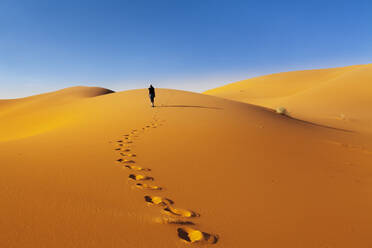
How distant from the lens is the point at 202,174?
352 centimetres

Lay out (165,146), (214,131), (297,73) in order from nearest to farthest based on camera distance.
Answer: (165,146) → (214,131) → (297,73)

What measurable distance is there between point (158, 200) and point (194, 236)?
770mm

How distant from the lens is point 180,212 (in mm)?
2359

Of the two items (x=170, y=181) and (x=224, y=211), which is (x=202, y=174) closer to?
(x=170, y=181)

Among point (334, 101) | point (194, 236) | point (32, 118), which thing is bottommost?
point (32, 118)

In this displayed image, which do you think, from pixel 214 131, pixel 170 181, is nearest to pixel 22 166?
pixel 170 181

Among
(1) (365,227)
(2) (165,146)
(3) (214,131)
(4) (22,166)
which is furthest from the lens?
(3) (214,131)

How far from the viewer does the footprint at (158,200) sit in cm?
252

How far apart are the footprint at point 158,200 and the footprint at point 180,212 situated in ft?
0.34

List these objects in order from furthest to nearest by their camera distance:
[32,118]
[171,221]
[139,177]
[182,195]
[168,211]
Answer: [32,118]
[139,177]
[182,195]
[168,211]
[171,221]

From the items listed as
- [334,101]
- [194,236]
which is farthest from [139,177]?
[334,101]

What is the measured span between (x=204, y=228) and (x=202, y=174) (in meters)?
1.46

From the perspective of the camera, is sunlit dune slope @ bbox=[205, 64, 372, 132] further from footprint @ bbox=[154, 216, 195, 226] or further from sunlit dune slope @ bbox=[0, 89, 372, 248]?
footprint @ bbox=[154, 216, 195, 226]

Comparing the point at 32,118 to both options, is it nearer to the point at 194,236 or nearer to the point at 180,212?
the point at 180,212
